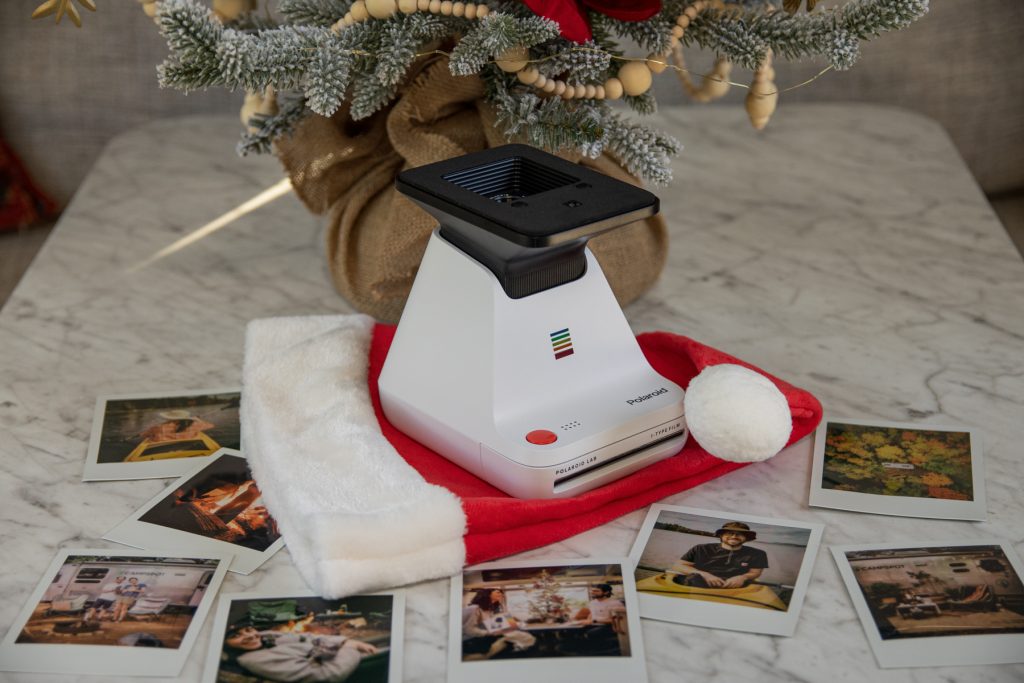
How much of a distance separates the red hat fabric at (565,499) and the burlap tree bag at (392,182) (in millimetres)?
129

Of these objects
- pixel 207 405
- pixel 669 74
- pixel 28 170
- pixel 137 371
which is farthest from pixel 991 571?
pixel 28 170

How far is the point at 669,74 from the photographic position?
5.93ft

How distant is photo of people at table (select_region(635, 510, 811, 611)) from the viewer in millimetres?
814

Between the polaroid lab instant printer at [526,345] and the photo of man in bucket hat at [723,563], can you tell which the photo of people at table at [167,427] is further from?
the photo of man in bucket hat at [723,563]

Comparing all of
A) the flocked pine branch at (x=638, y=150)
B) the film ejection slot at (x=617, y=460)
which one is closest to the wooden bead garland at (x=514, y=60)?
the flocked pine branch at (x=638, y=150)

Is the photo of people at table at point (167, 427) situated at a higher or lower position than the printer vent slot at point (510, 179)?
lower

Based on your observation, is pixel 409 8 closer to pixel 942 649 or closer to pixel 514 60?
pixel 514 60

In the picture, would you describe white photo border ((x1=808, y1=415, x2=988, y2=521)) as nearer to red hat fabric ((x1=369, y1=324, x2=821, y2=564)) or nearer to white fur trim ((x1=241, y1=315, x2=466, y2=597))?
red hat fabric ((x1=369, y1=324, x2=821, y2=564))

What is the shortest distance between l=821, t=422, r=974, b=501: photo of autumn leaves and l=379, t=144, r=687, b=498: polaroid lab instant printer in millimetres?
157

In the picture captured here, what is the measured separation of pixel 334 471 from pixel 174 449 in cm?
19

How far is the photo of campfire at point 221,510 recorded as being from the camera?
34.5 inches

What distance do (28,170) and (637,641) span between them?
1491 millimetres

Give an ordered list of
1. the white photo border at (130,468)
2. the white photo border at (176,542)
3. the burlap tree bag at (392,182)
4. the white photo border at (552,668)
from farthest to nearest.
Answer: the burlap tree bag at (392,182) < the white photo border at (130,468) < the white photo border at (176,542) < the white photo border at (552,668)

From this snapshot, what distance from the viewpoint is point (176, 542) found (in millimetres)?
868
